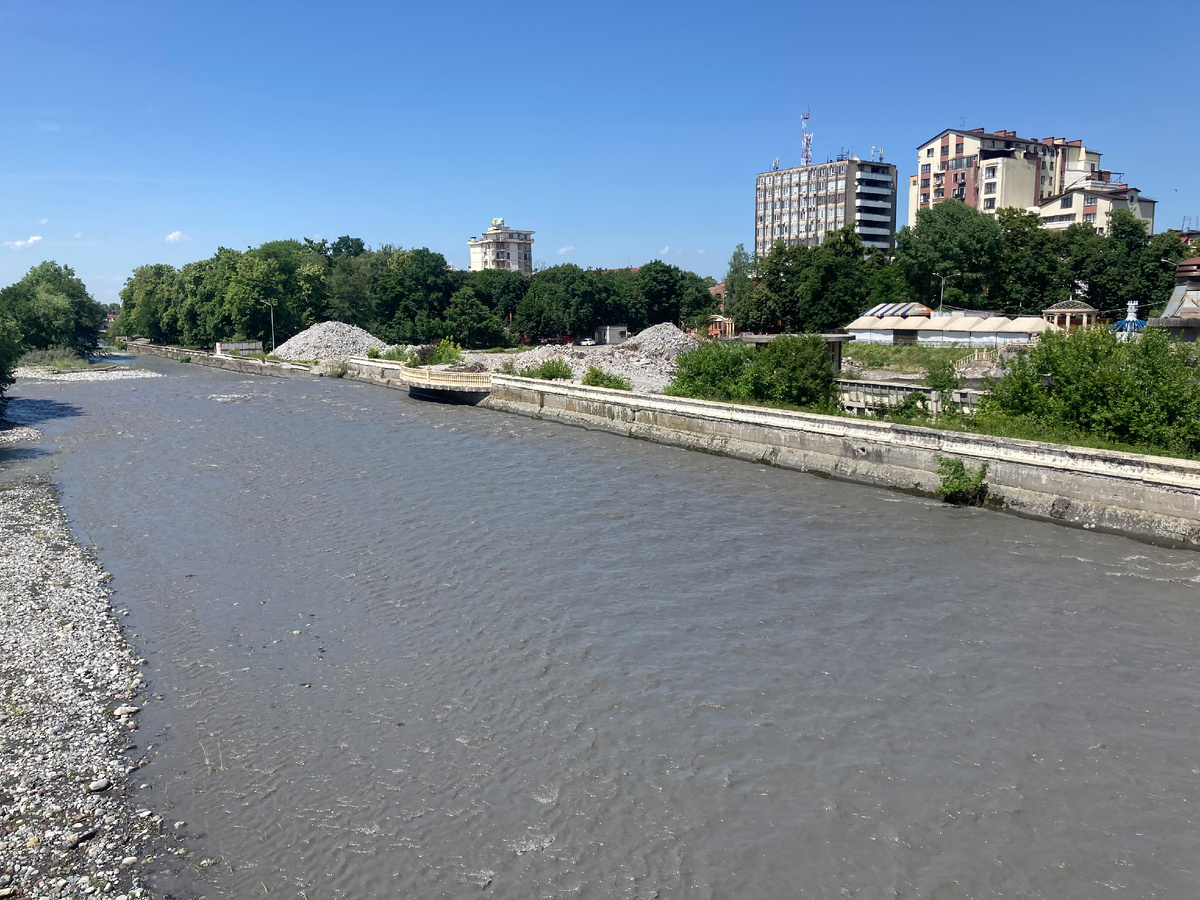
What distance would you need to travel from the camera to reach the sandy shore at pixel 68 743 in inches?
262

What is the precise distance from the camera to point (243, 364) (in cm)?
6244

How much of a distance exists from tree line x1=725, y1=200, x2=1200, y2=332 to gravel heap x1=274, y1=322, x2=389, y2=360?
28.2m

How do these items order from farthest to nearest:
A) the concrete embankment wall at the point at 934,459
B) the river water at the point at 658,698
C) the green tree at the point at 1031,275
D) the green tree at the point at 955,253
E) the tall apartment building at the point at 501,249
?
the tall apartment building at the point at 501,249, the green tree at the point at 955,253, the green tree at the point at 1031,275, the concrete embankment wall at the point at 934,459, the river water at the point at 658,698

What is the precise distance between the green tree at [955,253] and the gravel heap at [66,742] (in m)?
51.3

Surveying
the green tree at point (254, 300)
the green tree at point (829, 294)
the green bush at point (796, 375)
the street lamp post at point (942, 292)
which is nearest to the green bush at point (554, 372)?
the green bush at point (796, 375)

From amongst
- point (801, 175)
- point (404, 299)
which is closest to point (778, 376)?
point (404, 299)

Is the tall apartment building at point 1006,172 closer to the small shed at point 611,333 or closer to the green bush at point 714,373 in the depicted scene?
the small shed at point 611,333

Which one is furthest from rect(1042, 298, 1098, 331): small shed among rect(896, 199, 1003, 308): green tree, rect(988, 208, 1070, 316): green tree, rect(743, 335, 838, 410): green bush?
rect(743, 335, 838, 410): green bush

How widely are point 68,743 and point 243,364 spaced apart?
5841 cm

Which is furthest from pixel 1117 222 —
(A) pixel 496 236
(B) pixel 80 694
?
(A) pixel 496 236

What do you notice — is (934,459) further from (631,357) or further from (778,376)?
(631,357)

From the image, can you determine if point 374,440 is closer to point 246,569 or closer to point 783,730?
point 246,569

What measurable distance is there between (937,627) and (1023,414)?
35.5 ft

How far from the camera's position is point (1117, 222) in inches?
2084
